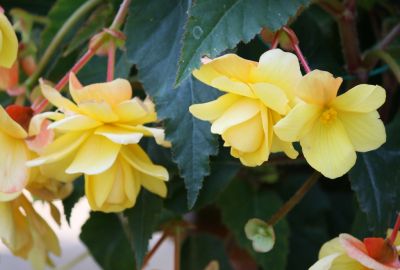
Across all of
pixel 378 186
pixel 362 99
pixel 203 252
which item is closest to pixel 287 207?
pixel 378 186

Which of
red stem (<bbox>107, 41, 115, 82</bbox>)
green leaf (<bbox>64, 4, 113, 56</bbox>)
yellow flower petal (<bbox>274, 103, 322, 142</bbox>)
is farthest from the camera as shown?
green leaf (<bbox>64, 4, 113, 56</bbox>)

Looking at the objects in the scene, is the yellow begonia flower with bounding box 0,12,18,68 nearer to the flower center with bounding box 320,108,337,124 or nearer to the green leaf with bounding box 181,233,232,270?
the flower center with bounding box 320,108,337,124

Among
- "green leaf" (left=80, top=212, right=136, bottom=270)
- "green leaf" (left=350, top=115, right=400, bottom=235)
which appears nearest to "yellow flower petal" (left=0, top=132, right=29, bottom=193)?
"green leaf" (left=350, top=115, right=400, bottom=235)

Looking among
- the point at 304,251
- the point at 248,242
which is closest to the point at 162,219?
the point at 248,242

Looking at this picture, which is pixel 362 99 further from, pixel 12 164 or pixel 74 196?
pixel 74 196

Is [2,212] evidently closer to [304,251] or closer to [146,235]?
[146,235]

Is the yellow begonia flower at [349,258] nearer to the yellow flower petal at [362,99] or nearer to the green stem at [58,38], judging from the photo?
the yellow flower petal at [362,99]
